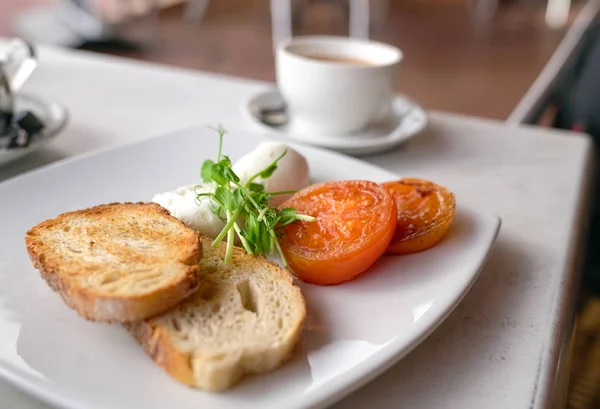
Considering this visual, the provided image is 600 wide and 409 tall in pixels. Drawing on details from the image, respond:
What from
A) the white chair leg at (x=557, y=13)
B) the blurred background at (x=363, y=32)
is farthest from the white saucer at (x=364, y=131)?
the white chair leg at (x=557, y=13)

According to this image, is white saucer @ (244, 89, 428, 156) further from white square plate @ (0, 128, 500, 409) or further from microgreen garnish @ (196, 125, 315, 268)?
microgreen garnish @ (196, 125, 315, 268)

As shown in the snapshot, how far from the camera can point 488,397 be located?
0.52 metres

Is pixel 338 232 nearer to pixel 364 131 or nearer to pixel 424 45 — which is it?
pixel 364 131

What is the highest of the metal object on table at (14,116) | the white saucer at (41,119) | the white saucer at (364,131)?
the metal object on table at (14,116)

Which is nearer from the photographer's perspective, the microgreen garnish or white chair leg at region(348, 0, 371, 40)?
the microgreen garnish

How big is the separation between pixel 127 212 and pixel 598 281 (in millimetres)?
946

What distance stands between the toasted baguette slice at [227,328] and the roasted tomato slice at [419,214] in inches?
5.9

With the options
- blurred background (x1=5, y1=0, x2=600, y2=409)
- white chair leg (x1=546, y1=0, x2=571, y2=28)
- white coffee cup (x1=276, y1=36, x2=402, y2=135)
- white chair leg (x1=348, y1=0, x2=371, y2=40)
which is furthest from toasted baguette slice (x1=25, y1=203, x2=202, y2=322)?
white chair leg (x1=546, y1=0, x2=571, y2=28)

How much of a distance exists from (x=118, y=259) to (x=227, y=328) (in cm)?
12

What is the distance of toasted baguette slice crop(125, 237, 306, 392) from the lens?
47cm

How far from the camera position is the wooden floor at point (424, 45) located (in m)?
3.45

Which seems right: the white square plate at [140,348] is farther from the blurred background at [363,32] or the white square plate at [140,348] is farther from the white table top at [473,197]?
the blurred background at [363,32]

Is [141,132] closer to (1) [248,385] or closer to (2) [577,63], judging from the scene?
(1) [248,385]

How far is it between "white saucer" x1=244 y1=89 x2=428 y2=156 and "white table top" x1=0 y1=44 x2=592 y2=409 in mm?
29
